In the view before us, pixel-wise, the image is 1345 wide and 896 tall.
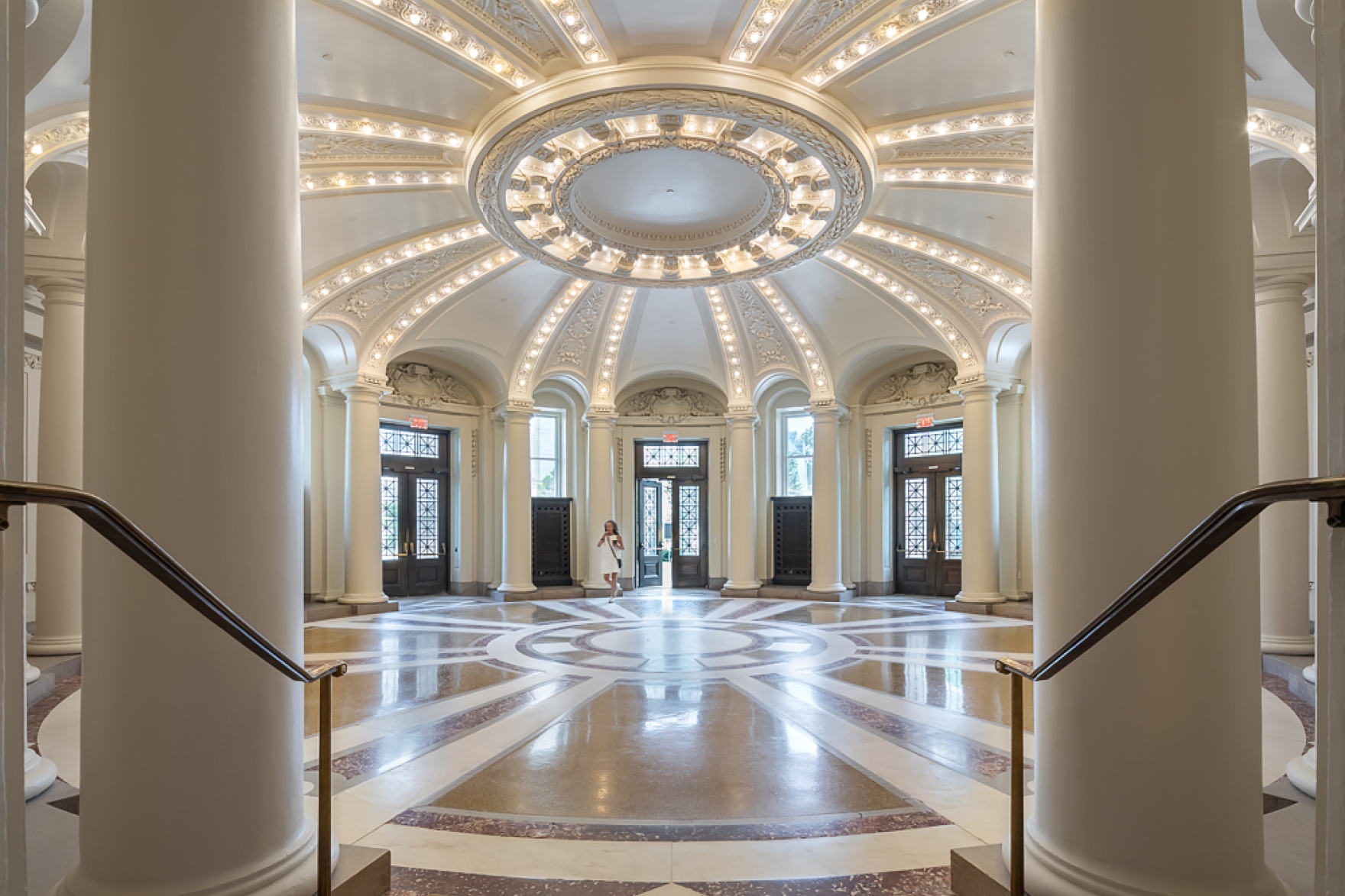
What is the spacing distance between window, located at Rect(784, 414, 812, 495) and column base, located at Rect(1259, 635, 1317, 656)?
11.2m

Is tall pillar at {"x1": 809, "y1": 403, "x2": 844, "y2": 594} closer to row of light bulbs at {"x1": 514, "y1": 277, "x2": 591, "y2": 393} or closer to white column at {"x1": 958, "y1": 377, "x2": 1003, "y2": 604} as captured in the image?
white column at {"x1": 958, "y1": 377, "x2": 1003, "y2": 604}

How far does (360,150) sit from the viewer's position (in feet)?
31.7

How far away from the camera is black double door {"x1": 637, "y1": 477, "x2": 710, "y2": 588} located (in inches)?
770

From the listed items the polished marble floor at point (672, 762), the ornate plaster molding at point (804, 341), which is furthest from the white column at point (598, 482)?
the polished marble floor at point (672, 762)

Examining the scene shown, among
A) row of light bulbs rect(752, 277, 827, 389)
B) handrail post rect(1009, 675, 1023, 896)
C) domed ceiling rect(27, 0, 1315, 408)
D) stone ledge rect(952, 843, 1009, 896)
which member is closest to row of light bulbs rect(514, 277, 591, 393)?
domed ceiling rect(27, 0, 1315, 408)

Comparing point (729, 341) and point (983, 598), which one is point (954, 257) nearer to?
point (729, 341)

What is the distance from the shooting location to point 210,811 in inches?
103

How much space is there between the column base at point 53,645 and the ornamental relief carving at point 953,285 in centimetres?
1148

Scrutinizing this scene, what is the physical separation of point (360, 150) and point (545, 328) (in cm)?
672

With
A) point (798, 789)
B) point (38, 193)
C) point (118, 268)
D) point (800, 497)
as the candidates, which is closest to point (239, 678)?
point (118, 268)

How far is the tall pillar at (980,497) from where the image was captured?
14492mm

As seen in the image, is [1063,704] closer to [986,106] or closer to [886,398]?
[986,106]

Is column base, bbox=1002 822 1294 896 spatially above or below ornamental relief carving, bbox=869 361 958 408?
below

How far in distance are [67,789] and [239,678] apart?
2.62 meters
